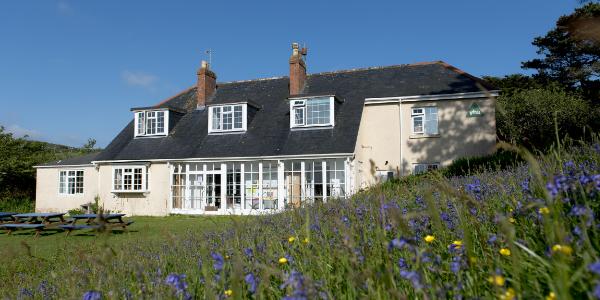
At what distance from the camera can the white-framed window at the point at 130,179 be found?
78.2 feet

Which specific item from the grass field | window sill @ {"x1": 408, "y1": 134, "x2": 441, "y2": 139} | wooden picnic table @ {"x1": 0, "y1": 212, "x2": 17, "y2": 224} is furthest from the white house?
the grass field

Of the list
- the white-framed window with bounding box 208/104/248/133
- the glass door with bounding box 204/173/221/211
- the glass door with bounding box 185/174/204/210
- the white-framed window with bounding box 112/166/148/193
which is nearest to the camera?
the glass door with bounding box 204/173/221/211

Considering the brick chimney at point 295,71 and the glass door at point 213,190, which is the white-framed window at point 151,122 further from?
the brick chimney at point 295,71

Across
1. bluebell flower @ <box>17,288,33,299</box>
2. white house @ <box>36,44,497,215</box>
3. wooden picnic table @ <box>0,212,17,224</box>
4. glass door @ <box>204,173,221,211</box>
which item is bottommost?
wooden picnic table @ <box>0,212,17,224</box>

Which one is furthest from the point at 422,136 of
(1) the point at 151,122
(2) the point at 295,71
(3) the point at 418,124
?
(1) the point at 151,122

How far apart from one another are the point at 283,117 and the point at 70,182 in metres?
13.9

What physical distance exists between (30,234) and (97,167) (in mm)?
9579

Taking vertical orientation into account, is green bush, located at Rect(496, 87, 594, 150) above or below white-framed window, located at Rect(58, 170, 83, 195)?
above

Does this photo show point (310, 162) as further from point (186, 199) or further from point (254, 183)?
point (186, 199)

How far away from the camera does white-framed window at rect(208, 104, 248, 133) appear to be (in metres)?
23.7

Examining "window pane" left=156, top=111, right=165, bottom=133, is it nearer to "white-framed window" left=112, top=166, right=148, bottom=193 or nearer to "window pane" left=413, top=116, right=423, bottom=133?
"white-framed window" left=112, top=166, right=148, bottom=193

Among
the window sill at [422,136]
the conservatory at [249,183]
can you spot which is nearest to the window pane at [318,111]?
the conservatory at [249,183]

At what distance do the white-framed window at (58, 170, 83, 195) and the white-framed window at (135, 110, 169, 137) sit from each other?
4679mm

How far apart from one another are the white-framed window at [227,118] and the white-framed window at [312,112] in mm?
2773
